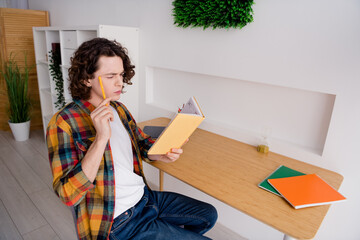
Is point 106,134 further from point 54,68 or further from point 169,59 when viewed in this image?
point 54,68

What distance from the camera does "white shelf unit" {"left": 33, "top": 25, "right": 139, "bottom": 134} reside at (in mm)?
2201

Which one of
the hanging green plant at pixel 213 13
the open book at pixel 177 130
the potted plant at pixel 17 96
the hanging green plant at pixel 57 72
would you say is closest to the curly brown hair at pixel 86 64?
the open book at pixel 177 130

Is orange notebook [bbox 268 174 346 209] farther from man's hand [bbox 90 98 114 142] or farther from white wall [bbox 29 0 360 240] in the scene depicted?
man's hand [bbox 90 98 114 142]

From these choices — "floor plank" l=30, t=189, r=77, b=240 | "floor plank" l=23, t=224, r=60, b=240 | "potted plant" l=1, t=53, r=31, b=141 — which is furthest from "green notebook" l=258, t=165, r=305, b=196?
"potted plant" l=1, t=53, r=31, b=141

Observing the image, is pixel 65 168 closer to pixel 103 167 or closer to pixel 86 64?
pixel 103 167

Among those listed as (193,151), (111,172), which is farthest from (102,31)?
(111,172)

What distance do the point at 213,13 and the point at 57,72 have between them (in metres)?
2.09

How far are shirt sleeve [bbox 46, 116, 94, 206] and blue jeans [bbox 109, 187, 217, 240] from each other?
237 mm

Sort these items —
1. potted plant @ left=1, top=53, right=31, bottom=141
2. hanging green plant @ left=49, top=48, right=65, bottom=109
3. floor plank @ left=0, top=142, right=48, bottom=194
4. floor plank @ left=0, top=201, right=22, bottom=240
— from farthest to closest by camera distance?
potted plant @ left=1, top=53, right=31, bottom=141
hanging green plant @ left=49, top=48, right=65, bottom=109
floor plank @ left=0, top=142, right=48, bottom=194
floor plank @ left=0, top=201, right=22, bottom=240

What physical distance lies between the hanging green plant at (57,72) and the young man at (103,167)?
6.26 ft

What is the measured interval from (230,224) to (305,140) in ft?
3.05

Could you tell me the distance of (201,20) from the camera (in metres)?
1.77

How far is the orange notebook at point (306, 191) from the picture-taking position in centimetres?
112

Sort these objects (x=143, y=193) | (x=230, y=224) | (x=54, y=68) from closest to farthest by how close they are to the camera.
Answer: (x=143, y=193) → (x=230, y=224) → (x=54, y=68)
